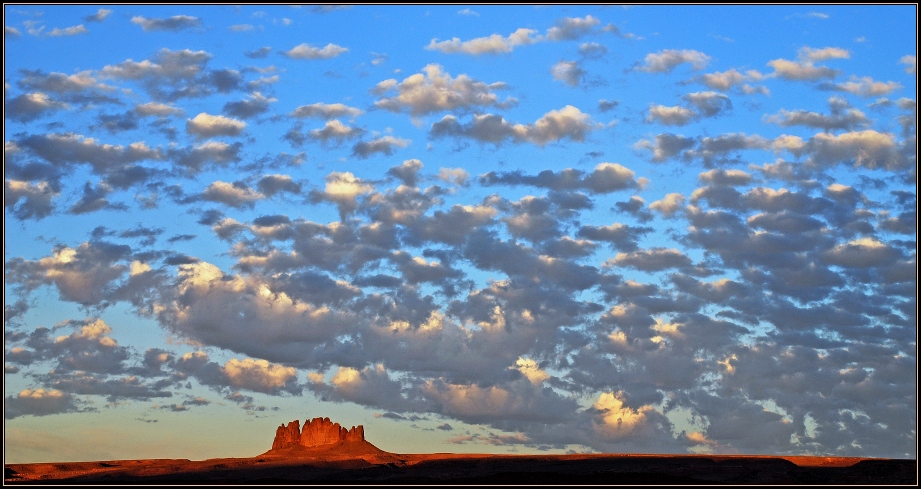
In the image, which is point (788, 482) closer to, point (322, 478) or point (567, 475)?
point (567, 475)

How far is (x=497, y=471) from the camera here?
15575 cm

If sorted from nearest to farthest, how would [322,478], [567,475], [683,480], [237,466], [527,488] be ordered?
1. [527,488]
2. [683,480]
3. [567,475]
4. [322,478]
5. [237,466]

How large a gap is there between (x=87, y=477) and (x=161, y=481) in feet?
59.7

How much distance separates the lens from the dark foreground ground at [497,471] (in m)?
137

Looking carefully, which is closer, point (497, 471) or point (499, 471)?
point (499, 471)

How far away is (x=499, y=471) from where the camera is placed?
155625 mm

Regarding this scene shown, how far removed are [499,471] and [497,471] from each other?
0.33 metres

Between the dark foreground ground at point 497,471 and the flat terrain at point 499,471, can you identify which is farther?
the flat terrain at point 499,471

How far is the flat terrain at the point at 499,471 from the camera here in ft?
450

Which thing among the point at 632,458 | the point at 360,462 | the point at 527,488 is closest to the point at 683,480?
the point at 527,488

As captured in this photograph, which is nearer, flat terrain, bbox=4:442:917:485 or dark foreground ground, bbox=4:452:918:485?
dark foreground ground, bbox=4:452:918:485

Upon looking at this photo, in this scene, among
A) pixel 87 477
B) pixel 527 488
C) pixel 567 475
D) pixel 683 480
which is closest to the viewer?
pixel 527 488

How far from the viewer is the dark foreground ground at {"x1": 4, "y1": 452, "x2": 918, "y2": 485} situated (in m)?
137

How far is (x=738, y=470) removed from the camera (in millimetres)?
145250
